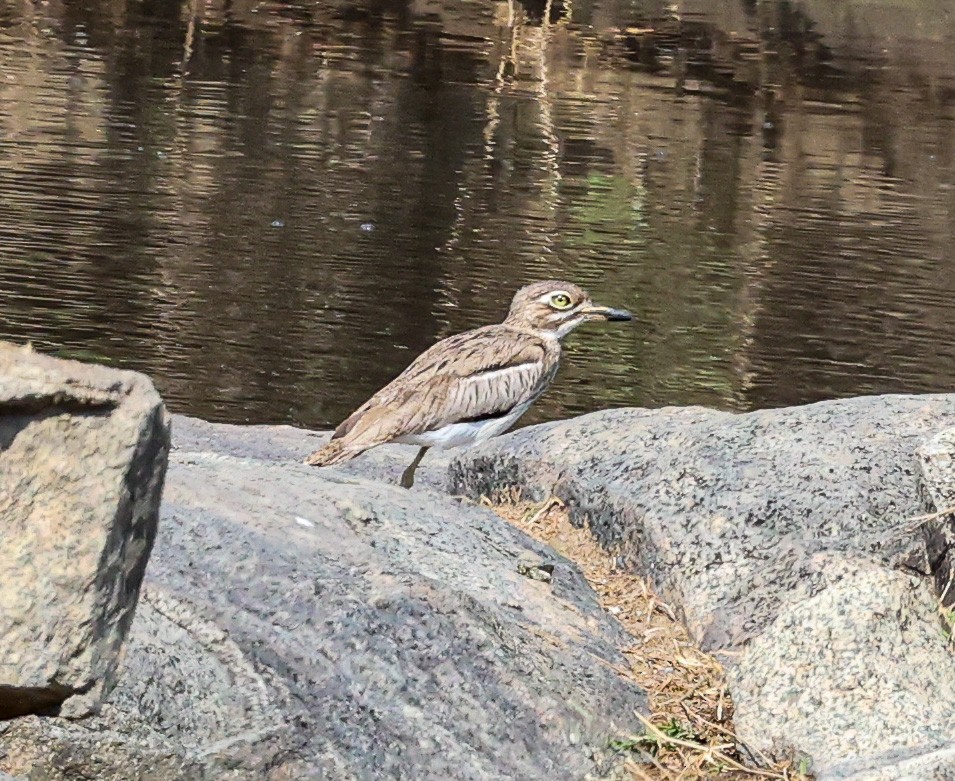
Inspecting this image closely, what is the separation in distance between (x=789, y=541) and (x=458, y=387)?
1.99m

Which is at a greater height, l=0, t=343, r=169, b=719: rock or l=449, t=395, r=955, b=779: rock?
l=0, t=343, r=169, b=719: rock

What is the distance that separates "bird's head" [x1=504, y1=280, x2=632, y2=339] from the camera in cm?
796

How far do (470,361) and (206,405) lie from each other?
309cm

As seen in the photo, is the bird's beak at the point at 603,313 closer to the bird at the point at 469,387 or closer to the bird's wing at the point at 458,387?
the bird at the point at 469,387

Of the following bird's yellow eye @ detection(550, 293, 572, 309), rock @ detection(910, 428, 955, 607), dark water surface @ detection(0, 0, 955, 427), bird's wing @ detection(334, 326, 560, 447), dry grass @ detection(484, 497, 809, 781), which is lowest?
dark water surface @ detection(0, 0, 955, 427)

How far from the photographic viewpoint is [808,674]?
187 inches

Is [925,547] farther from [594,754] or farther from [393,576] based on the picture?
[393,576]

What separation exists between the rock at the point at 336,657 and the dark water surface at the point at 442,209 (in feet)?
16.2

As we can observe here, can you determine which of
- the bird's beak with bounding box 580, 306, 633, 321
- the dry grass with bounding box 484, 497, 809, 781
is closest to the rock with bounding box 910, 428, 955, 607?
the dry grass with bounding box 484, 497, 809, 781

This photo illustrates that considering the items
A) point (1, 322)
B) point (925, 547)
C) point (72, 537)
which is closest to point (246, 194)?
point (1, 322)

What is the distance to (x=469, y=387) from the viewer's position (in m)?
7.19

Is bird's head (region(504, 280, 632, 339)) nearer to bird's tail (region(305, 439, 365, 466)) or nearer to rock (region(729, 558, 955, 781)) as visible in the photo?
bird's tail (region(305, 439, 365, 466))

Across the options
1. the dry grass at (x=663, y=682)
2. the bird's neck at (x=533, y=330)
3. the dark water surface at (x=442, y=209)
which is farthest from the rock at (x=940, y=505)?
the dark water surface at (x=442, y=209)

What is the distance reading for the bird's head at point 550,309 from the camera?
26.1 ft
